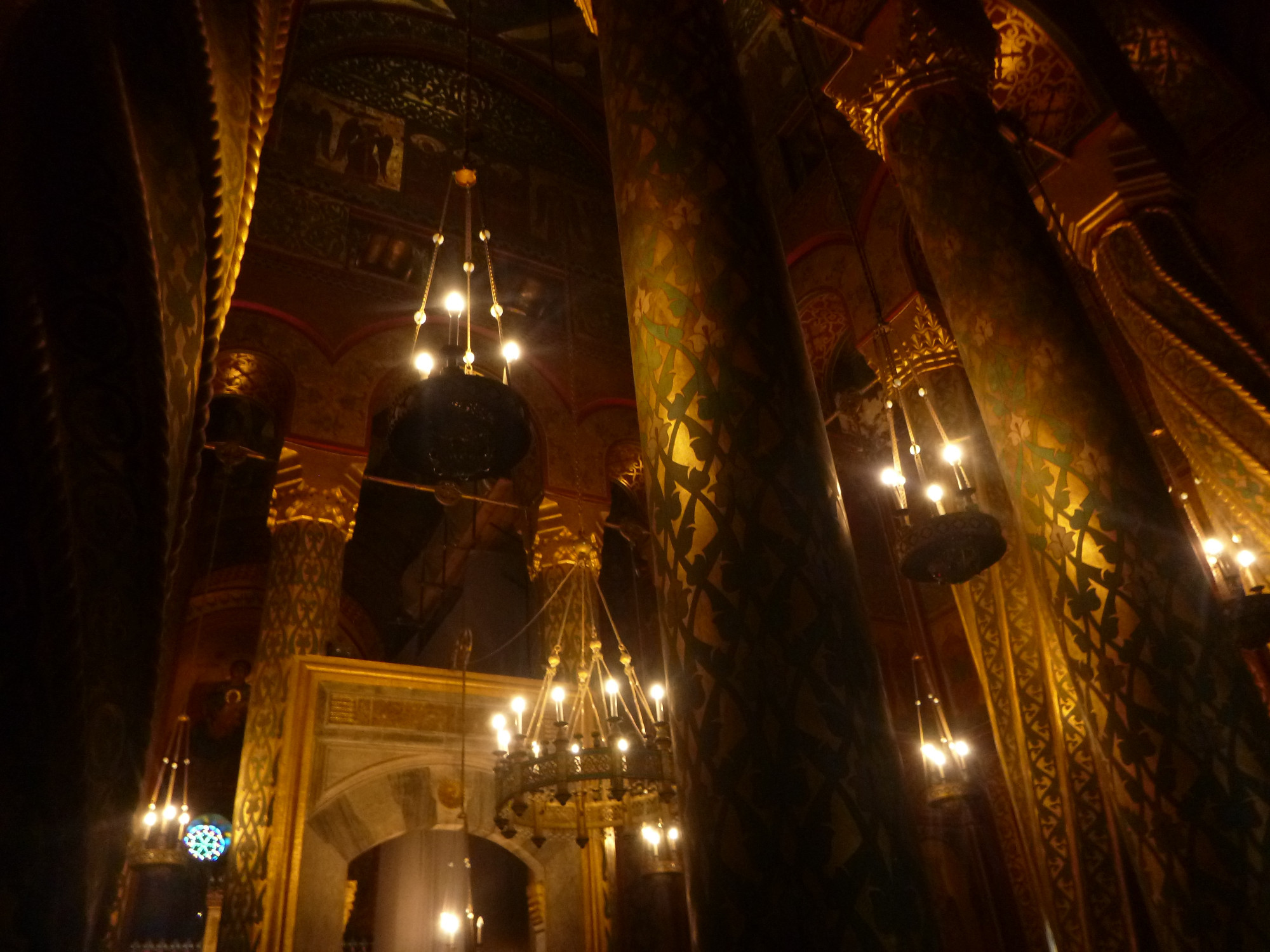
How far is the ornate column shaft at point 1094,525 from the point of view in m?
2.49

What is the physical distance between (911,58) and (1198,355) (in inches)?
104

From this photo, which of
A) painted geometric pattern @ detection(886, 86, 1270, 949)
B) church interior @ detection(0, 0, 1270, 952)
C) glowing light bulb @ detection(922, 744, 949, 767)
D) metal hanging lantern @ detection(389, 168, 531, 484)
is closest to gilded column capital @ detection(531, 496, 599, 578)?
church interior @ detection(0, 0, 1270, 952)

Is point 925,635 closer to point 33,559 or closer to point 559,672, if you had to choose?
point 559,672

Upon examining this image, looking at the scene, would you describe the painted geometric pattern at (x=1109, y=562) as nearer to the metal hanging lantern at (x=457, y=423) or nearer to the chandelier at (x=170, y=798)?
the metal hanging lantern at (x=457, y=423)

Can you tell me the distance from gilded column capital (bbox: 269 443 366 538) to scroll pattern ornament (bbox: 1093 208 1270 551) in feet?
20.0

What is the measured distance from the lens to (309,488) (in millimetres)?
7691

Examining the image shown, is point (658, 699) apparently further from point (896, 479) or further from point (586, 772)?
point (896, 479)

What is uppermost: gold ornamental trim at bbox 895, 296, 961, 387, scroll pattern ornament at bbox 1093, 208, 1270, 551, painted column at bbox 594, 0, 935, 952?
gold ornamental trim at bbox 895, 296, 961, 387

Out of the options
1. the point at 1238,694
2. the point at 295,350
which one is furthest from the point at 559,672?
the point at 1238,694

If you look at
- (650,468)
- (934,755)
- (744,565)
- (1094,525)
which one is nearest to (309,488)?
(934,755)

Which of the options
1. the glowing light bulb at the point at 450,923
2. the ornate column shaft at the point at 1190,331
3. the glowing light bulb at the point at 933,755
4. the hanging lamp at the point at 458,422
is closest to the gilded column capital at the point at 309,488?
the hanging lamp at the point at 458,422

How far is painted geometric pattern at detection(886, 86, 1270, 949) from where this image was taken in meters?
2.47

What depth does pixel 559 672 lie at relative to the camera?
27.8ft

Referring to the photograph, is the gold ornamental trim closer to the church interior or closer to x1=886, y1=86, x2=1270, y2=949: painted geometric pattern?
the church interior
